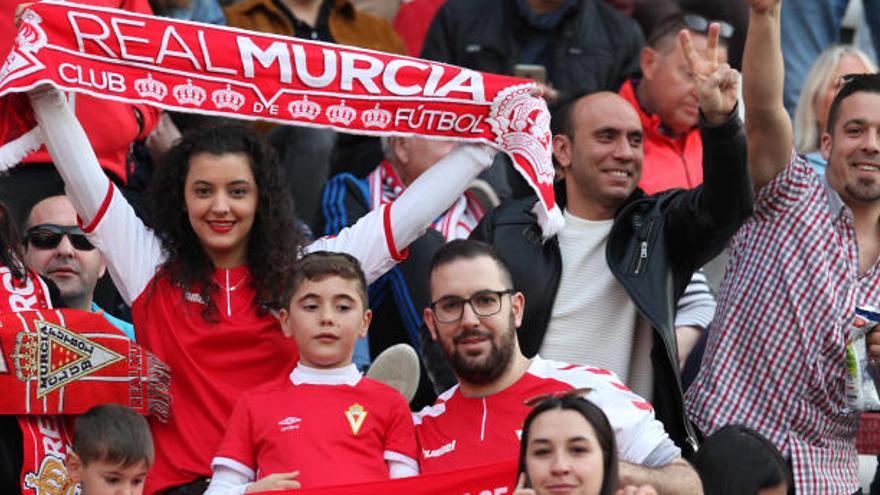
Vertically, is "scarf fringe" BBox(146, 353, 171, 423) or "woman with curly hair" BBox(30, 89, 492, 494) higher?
→ "woman with curly hair" BBox(30, 89, 492, 494)

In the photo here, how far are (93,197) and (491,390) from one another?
5.05 ft

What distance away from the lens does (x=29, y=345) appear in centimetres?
689

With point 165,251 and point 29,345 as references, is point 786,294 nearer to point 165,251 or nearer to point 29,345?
point 165,251

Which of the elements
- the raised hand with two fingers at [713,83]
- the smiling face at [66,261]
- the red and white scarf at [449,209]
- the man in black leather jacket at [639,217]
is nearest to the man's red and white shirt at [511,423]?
the man in black leather jacket at [639,217]

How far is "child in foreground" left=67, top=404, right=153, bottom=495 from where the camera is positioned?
6.53 metres

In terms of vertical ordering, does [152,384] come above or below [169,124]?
below

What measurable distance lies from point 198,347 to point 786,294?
7.29 ft

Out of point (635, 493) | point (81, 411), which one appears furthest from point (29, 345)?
point (635, 493)

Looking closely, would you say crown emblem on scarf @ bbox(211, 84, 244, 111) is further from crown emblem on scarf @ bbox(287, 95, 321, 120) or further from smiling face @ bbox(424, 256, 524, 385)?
smiling face @ bbox(424, 256, 524, 385)

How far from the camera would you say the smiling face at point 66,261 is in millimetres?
7781

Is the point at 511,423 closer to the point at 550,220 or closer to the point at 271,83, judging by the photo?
the point at 550,220

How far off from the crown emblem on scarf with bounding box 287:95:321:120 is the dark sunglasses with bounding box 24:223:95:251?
113cm

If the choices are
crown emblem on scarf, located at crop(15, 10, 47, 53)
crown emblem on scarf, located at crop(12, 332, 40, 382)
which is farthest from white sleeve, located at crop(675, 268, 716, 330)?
crown emblem on scarf, located at crop(15, 10, 47, 53)

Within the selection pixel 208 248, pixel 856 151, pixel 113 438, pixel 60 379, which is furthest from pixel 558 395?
pixel 856 151
